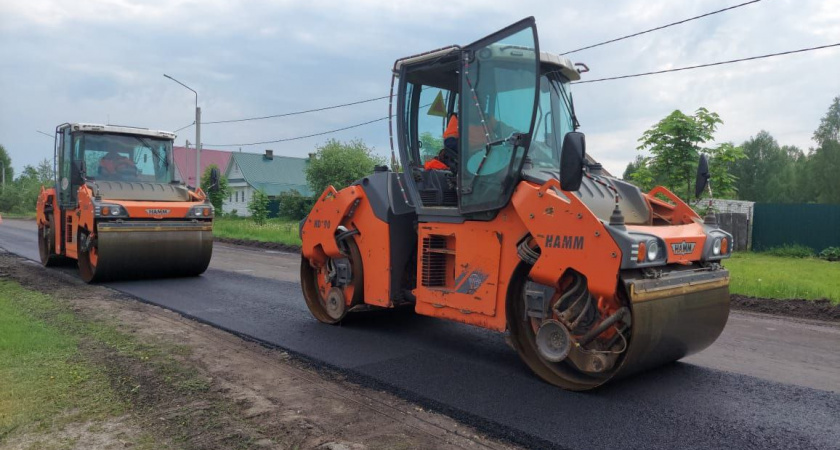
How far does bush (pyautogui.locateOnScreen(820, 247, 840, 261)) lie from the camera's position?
54.0ft

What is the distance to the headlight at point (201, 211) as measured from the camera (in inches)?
388

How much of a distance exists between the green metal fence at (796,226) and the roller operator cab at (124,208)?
15.5 metres

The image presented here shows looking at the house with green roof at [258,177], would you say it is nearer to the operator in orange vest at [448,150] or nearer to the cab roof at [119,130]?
the cab roof at [119,130]

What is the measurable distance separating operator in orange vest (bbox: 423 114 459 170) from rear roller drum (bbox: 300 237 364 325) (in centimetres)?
120

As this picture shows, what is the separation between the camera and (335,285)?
6.42m

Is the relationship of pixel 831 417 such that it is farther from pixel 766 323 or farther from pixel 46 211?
pixel 46 211

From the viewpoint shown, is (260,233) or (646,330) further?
(260,233)

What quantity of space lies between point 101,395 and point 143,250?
5.71 meters

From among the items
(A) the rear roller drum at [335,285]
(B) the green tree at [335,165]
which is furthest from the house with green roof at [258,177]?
(A) the rear roller drum at [335,285]

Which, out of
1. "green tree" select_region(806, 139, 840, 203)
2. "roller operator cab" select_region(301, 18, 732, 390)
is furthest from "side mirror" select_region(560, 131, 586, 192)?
"green tree" select_region(806, 139, 840, 203)

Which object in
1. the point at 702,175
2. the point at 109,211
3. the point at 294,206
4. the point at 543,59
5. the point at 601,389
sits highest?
the point at 543,59

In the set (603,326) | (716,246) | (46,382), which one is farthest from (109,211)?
(716,246)

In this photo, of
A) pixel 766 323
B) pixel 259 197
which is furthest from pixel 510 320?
pixel 259 197

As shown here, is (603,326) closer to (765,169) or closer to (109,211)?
(109,211)
